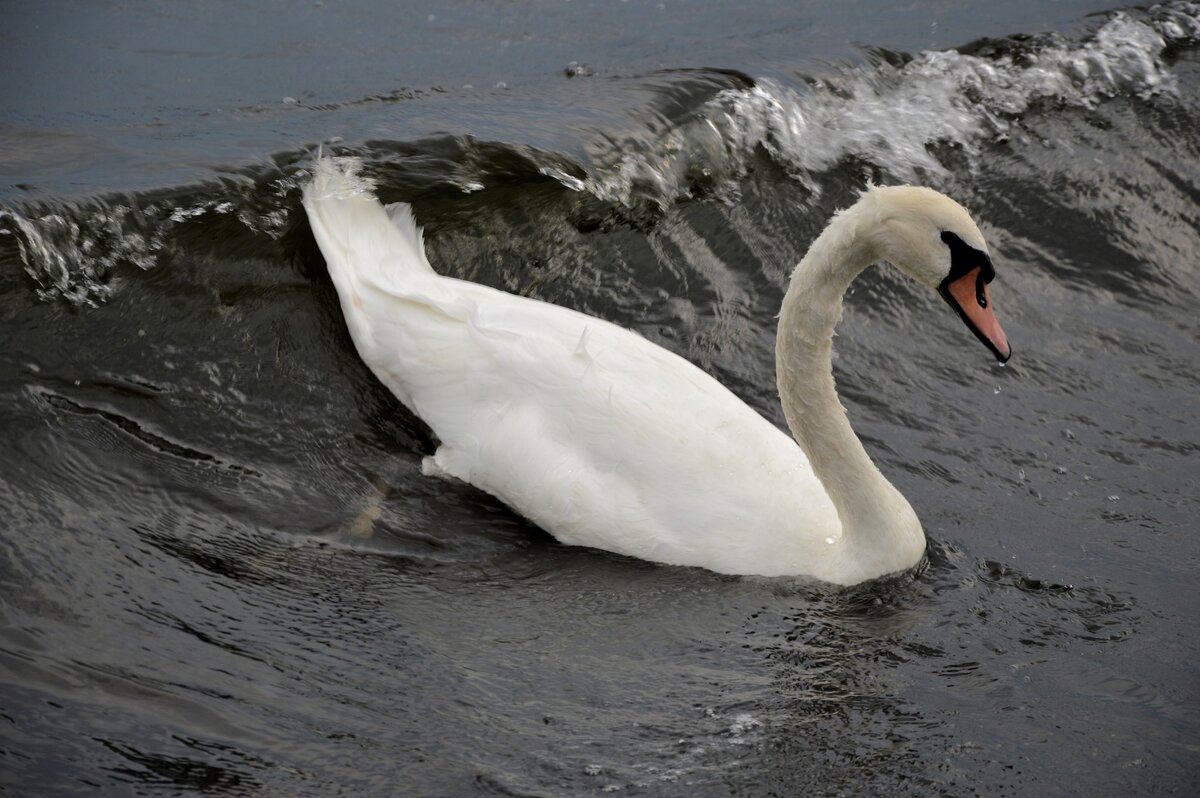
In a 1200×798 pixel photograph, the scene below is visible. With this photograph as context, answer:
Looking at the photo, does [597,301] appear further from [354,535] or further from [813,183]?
[354,535]

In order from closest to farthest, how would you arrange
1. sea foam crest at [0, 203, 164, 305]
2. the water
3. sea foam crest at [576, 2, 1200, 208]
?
the water < sea foam crest at [0, 203, 164, 305] < sea foam crest at [576, 2, 1200, 208]

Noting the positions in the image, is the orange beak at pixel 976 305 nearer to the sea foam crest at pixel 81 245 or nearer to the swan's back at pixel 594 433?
the swan's back at pixel 594 433

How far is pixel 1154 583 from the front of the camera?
5.38 m

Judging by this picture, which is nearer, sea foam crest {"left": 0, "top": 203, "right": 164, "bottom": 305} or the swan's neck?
the swan's neck

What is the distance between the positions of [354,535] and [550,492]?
76 cm

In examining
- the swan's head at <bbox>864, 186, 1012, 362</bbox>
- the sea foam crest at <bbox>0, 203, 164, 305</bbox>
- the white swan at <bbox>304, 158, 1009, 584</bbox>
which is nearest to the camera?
the swan's head at <bbox>864, 186, 1012, 362</bbox>

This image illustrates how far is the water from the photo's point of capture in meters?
4.29

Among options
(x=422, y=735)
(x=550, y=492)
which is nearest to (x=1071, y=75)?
(x=550, y=492)

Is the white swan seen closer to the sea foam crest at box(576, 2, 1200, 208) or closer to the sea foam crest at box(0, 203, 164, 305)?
the sea foam crest at box(0, 203, 164, 305)

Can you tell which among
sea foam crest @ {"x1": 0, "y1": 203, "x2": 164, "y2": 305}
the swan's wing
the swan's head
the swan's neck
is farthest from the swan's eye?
sea foam crest @ {"x1": 0, "y1": 203, "x2": 164, "y2": 305}

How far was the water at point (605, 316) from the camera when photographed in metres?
4.29

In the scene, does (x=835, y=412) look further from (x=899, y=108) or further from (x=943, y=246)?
(x=899, y=108)

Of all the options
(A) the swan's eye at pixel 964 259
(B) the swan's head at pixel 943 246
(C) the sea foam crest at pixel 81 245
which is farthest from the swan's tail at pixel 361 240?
(A) the swan's eye at pixel 964 259

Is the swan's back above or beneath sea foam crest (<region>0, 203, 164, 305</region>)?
beneath
